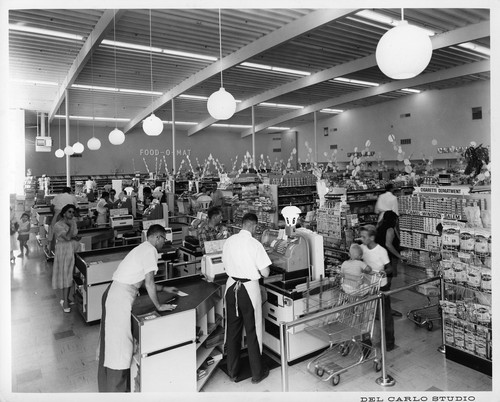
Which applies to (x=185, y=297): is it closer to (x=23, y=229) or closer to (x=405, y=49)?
(x=405, y=49)

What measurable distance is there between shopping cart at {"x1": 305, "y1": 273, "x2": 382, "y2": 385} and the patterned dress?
3.41 m

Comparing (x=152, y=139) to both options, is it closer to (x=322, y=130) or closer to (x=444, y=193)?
(x=322, y=130)

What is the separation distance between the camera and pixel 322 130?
932 inches

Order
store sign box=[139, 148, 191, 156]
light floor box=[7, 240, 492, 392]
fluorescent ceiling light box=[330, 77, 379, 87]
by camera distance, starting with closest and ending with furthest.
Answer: light floor box=[7, 240, 492, 392] → fluorescent ceiling light box=[330, 77, 379, 87] → store sign box=[139, 148, 191, 156]

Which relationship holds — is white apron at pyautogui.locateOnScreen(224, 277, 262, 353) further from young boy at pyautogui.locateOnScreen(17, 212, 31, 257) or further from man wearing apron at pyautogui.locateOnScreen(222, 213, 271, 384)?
young boy at pyautogui.locateOnScreen(17, 212, 31, 257)

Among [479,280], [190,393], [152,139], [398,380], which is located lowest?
[398,380]

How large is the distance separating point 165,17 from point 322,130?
1685cm

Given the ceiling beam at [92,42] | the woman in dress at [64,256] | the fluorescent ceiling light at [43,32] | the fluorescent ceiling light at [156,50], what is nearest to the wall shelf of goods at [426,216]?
the woman in dress at [64,256]

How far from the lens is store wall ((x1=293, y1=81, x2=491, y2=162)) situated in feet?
51.5

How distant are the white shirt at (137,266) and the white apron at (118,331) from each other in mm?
84

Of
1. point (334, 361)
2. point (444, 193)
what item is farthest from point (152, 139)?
point (334, 361)

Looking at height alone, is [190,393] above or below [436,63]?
below

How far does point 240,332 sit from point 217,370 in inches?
18.8

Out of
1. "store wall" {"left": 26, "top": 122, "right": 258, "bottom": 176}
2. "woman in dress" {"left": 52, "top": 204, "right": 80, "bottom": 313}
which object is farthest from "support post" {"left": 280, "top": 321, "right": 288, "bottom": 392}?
"store wall" {"left": 26, "top": 122, "right": 258, "bottom": 176}
